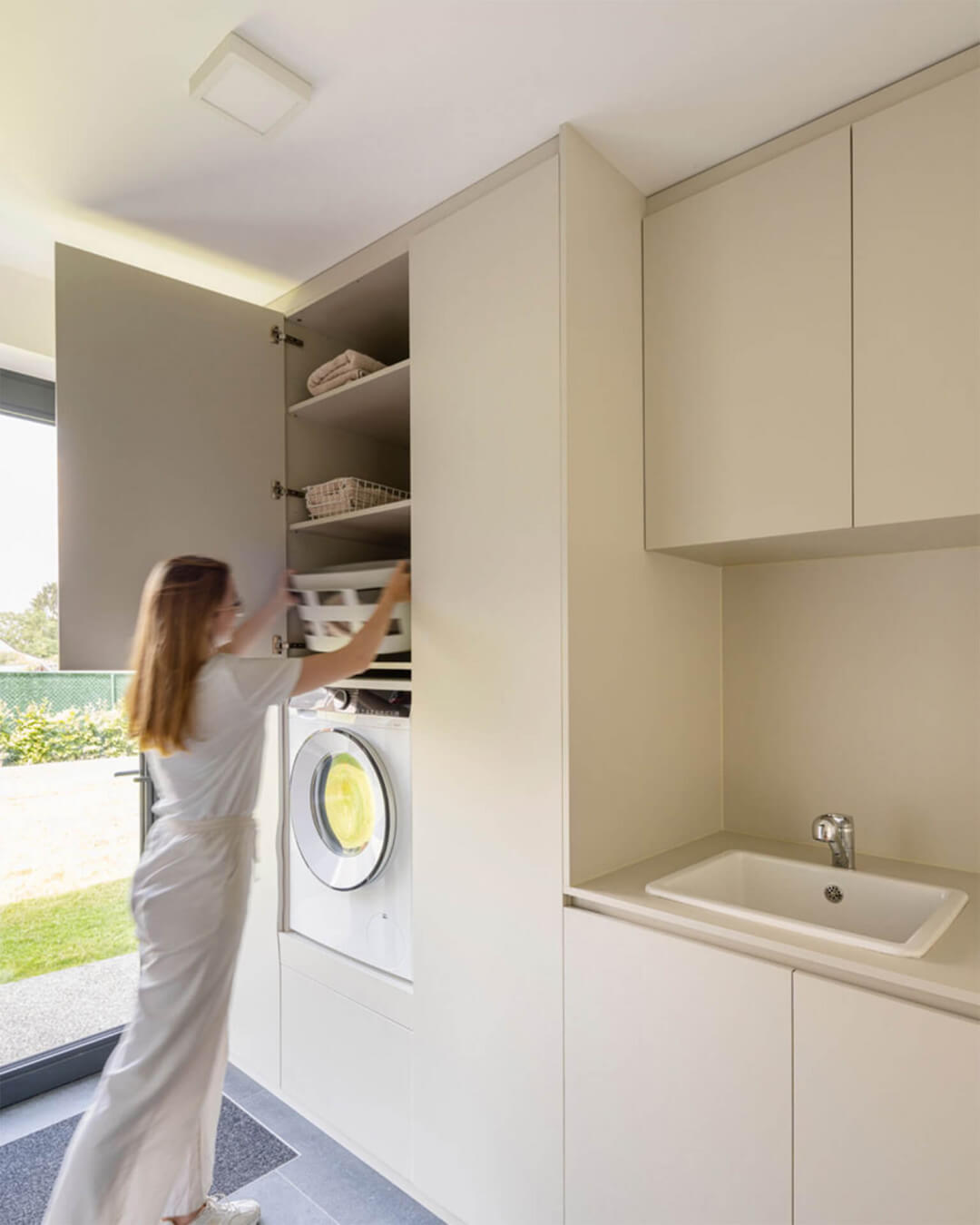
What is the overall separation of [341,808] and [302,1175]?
98 cm

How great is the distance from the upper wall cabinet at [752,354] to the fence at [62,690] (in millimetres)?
1839

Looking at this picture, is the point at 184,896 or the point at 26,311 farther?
the point at 26,311

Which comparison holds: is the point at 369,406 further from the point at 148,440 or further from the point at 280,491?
the point at 148,440

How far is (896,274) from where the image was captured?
1.53 meters

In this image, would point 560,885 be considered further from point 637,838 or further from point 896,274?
point 896,274

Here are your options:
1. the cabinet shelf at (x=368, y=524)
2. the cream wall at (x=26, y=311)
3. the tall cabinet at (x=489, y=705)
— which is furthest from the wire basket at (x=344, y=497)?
the cream wall at (x=26, y=311)

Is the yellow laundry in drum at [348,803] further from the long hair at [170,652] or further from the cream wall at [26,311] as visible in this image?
the cream wall at [26,311]

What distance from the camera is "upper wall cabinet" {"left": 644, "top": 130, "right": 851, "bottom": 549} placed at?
1614 mm

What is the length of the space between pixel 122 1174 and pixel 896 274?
2.58m

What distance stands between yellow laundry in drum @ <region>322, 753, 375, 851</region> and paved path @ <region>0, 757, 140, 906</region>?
0.92 metres

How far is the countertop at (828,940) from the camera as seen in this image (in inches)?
47.2

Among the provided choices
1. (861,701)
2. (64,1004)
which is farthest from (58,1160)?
(861,701)

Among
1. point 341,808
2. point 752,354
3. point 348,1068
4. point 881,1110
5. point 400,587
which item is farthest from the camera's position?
point 341,808

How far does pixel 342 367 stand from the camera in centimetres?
232
